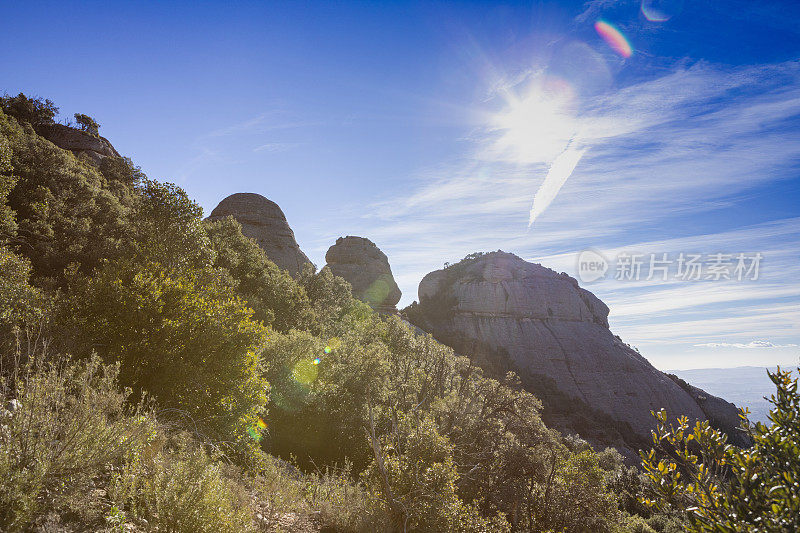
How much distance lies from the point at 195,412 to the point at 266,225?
44502mm

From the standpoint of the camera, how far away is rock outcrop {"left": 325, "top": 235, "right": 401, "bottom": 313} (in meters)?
71.8

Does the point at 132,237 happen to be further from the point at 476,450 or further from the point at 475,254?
the point at 475,254

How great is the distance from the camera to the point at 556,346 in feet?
241

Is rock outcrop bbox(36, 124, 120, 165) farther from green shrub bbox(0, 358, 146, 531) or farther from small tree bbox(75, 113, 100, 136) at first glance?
green shrub bbox(0, 358, 146, 531)

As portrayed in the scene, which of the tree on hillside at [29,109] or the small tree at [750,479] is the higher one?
the tree on hillside at [29,109]

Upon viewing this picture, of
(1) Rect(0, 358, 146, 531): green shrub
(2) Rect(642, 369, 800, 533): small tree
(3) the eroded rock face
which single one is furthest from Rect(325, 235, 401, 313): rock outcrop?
(2) Rect(642, 369, 800, 533): small tree

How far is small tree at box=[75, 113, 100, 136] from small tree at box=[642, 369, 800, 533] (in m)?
53.7

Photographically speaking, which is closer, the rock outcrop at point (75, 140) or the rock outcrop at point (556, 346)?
the rock outcrop at point (75, 140)

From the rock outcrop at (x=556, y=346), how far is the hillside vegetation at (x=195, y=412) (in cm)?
3883

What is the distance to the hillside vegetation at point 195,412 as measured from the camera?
571 cm

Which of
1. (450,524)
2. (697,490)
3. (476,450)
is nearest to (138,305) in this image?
(450,524)

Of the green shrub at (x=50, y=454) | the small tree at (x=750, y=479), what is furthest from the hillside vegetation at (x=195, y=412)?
the small tree at (x=750, y=479)

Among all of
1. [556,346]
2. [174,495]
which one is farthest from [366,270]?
[174,495]

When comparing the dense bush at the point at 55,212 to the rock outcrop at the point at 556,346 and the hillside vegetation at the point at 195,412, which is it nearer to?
the hillside vegetation at the point at 195,412
